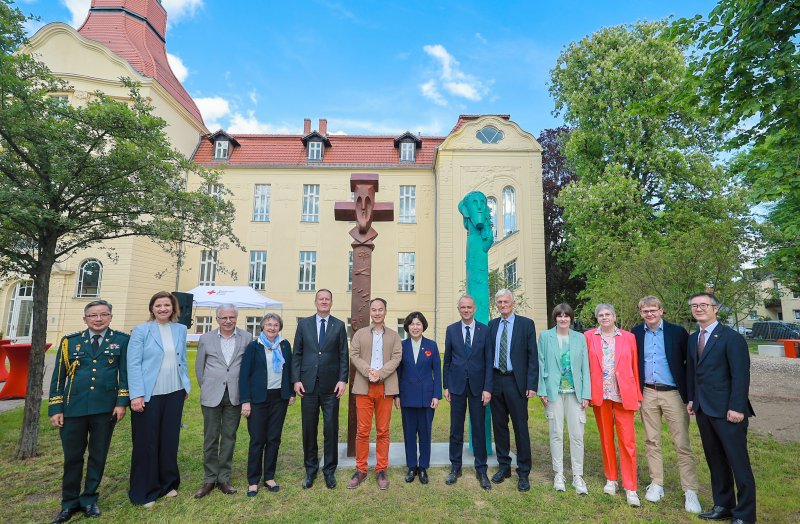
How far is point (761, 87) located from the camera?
18.1 feet

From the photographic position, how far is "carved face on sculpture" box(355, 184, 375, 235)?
5527mm

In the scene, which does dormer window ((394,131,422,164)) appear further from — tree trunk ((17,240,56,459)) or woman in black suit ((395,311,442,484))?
woman in black suit ((395,311,442,484))

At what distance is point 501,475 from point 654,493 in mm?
1463

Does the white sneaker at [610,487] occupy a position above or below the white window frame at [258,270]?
below

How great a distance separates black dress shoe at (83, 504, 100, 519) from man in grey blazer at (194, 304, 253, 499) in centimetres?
79

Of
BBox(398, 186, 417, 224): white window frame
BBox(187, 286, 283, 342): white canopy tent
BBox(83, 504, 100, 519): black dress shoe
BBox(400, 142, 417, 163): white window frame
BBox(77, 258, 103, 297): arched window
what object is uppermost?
BBox(400, 142, 417, 163): white window frame

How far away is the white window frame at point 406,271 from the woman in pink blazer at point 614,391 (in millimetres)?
15420

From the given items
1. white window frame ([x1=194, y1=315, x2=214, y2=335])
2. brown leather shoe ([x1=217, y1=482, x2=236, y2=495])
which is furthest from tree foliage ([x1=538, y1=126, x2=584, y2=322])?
brown leather shoe ([x1=217, y1=482, x2=236, y2=495])

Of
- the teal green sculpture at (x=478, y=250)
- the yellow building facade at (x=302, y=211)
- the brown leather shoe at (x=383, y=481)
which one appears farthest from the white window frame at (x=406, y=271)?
the brown leather shoe at (x=383, y=481)

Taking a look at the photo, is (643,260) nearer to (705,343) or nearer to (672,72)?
(705,343)

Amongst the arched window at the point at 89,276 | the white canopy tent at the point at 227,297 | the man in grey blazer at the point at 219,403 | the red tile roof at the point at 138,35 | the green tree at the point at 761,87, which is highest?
the red tile roof at the point at 138,35

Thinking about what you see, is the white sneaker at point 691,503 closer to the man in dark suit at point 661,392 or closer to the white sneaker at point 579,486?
the man in dark suit at point 661,392

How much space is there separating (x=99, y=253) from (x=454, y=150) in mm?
15953

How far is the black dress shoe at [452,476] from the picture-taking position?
14.5 feet
